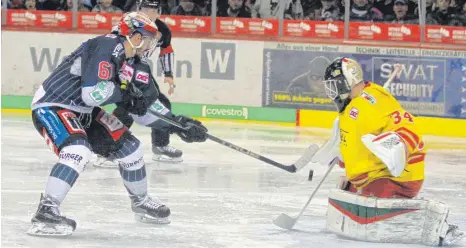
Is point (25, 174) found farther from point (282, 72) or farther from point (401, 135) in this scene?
point (282, 72)

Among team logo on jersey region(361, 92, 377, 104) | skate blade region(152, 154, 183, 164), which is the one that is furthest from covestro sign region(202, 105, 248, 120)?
team logo on jersey region(361, 92, 377, 104)

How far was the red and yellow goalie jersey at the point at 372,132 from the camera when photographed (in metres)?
5.72

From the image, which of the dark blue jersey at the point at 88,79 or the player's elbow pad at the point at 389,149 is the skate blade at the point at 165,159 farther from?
the player's elbow pad at the point at 389,149

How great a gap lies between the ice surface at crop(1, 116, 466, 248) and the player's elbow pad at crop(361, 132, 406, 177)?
1.47 ft

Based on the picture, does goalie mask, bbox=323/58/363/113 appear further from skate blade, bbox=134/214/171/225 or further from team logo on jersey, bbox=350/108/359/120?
skate blade, bbox=134/214/171/225

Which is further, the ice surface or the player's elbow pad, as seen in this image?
the ice surface

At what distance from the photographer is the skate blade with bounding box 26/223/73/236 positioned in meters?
5.76

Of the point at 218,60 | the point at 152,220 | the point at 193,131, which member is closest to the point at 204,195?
the point at 152,220

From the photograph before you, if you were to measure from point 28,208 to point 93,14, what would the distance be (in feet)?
21.0

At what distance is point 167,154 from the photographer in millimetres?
9164

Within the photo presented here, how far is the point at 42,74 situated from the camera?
12.7 metres

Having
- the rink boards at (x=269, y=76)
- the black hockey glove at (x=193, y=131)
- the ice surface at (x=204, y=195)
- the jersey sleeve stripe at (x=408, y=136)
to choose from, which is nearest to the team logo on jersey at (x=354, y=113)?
the jersey sleeve stripe at (x=408, y=136)

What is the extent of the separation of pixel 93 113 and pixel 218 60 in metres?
6.23


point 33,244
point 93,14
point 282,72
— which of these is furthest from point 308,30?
point 33,244
